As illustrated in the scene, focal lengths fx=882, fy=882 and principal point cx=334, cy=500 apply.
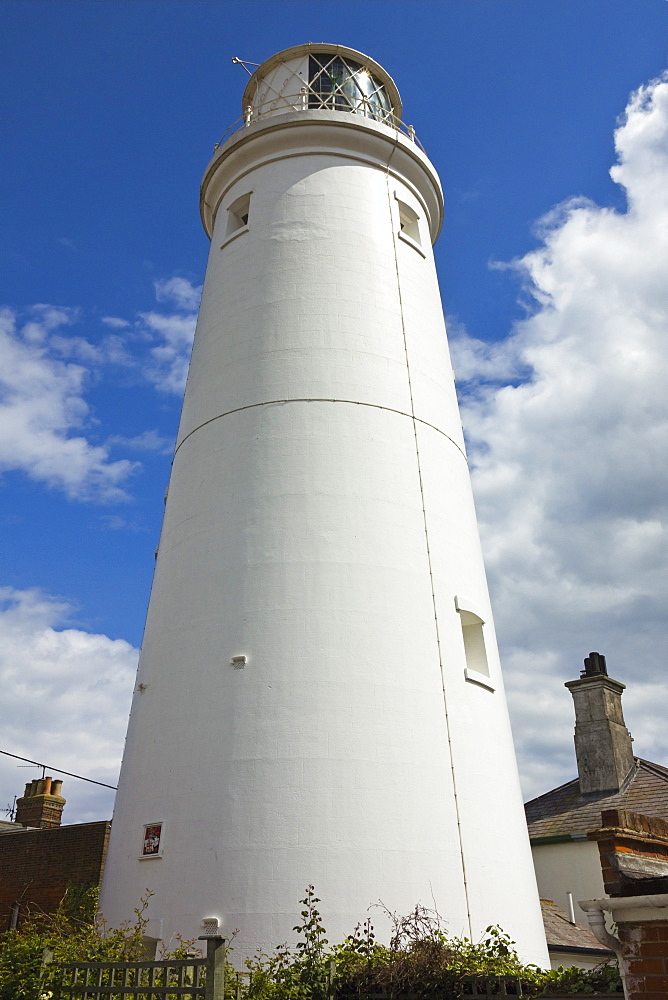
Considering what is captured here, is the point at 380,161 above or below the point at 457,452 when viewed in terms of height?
above

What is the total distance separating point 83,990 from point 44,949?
0.71 metres

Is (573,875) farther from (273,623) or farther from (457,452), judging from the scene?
(273,623)

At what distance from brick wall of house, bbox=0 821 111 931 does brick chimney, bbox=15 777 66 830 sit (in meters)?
2.21

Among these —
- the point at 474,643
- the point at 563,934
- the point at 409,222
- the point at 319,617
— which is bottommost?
the point at 563,934

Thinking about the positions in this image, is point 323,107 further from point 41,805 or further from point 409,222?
point 41,805

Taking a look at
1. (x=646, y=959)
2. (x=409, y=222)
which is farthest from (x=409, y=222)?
(x=646, y=959)

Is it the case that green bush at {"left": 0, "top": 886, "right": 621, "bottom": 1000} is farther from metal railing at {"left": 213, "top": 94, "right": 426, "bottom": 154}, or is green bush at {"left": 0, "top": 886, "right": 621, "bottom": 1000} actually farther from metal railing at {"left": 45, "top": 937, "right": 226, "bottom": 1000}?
metal railing at {"left": 213, "top": 94, "right": 426, "bottom": 154}

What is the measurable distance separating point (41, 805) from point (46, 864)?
3164 mm

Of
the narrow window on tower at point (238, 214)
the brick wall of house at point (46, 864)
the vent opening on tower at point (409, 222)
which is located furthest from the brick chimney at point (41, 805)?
the vent opening on tower at point (409, 222)

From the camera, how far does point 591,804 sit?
57.5 ft

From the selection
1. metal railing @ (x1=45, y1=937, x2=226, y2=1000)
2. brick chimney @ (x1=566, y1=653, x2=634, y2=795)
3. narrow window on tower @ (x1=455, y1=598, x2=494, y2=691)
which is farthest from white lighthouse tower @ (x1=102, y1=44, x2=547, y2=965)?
brick chimney @ (x1=566, y1=653, x2=634, y2=795)

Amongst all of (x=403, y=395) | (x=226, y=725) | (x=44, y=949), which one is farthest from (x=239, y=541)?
(x=44, y=949)

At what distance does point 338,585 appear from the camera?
1030cm

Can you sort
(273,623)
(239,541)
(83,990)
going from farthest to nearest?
(239,541) < (273,623) < (83,990)
